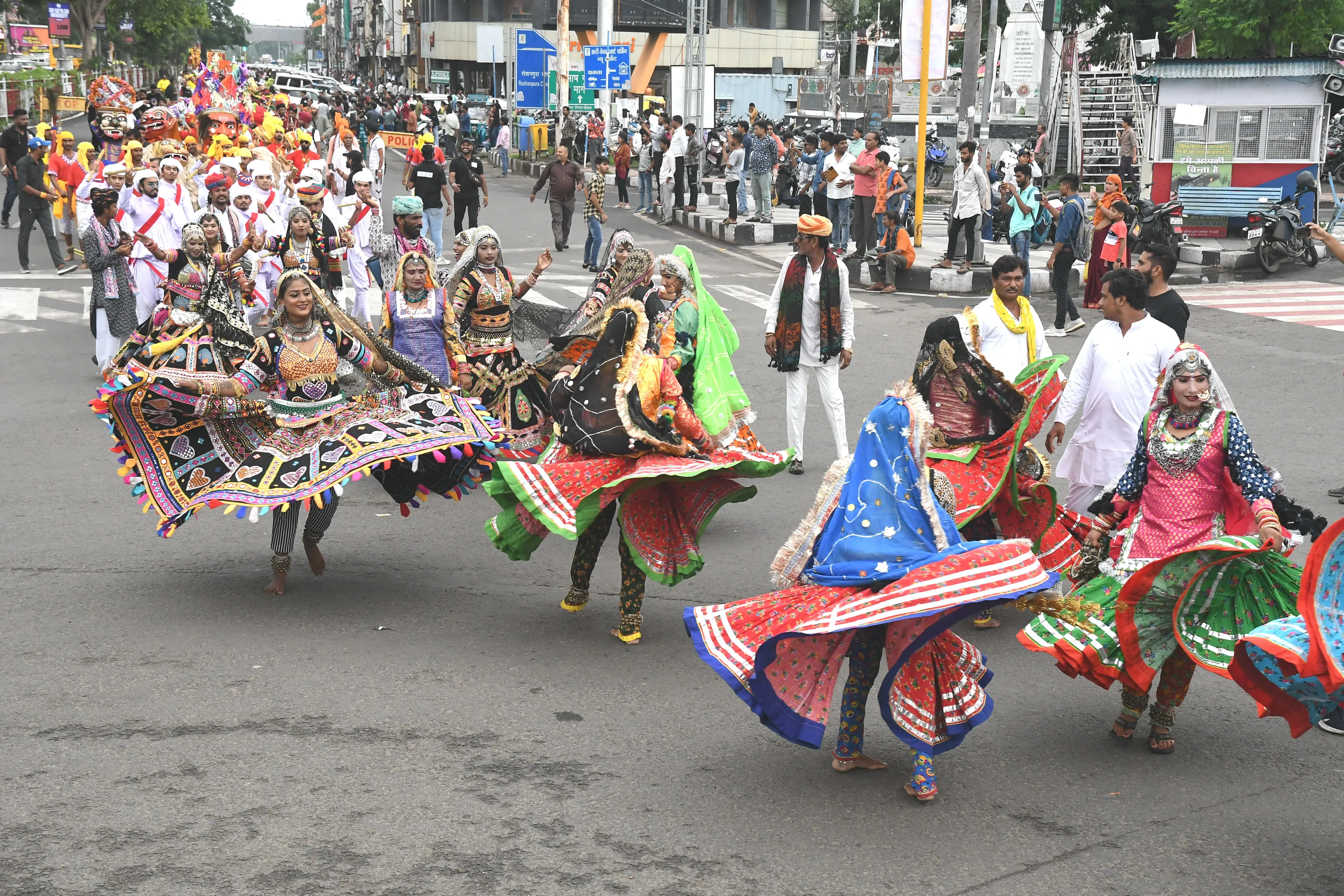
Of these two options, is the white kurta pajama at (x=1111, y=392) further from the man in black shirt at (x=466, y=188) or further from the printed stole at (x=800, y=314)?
the man in black shirt at (x=466, y=188)

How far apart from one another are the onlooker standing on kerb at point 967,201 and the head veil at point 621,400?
12.6 meters

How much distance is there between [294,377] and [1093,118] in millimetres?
29981

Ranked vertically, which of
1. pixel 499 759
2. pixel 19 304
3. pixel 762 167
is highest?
pixel 762 167

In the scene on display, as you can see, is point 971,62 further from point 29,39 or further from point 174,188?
point 29,39

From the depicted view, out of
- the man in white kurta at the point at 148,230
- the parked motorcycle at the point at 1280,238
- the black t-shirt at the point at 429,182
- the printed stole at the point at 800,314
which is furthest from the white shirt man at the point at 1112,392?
the parked motorcycle at the point at 1280,238

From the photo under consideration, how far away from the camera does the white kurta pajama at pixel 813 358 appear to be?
30.7 feet

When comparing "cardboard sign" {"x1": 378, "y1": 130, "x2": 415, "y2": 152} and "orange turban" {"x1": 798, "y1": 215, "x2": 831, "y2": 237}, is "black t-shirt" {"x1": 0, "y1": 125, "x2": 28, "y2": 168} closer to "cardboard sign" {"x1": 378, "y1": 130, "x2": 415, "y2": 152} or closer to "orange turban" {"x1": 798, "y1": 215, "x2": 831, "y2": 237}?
"cardboard sign" {"x1": 378, "y1": 130, "x2": 415, "y2": 152}

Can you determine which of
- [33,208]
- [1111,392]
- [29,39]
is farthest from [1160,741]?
[29,39]

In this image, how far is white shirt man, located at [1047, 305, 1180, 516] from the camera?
22.1 feet

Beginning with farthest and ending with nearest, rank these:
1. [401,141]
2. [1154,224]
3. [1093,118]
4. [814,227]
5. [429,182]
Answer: [1093,118] < [401,141] < [429,182] < [1154,224] < [814,227]

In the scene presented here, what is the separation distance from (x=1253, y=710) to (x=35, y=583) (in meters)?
6.27

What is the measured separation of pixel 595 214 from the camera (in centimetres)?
1967

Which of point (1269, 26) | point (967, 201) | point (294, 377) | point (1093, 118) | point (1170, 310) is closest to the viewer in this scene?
point (294, 377)

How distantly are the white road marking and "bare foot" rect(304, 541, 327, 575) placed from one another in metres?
9.69
